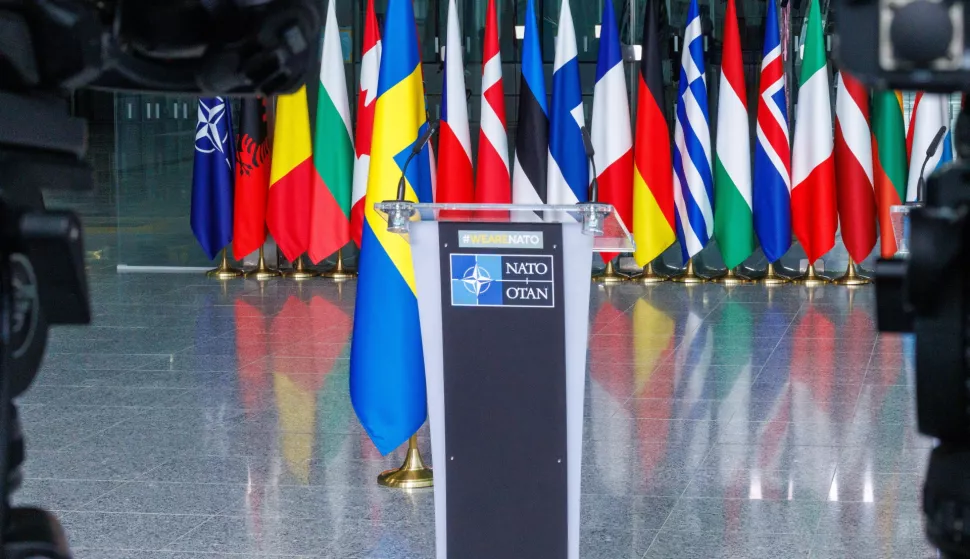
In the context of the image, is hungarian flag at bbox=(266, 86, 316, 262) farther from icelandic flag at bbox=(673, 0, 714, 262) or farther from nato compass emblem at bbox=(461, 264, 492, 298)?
nato compass emblem at bbox=(461, 264, 492, 298)

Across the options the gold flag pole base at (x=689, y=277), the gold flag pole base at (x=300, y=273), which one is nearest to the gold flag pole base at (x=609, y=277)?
the gold flag pole base at (x=689, y=277)

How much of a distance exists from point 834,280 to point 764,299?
0.96 metres

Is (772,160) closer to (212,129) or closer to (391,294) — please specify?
(212,129)

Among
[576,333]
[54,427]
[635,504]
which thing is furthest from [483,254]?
[54,427]

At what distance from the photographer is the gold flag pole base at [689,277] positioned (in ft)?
31.3

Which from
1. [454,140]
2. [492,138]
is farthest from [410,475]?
[492,138]

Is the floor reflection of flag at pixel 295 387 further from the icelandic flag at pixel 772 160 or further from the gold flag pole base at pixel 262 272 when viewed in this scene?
the icelandic flag at pixel 772 160

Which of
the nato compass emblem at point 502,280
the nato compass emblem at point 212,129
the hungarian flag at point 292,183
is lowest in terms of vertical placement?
the nato compass emblem at point 502,280

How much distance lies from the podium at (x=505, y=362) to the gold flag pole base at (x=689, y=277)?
6.63 meters

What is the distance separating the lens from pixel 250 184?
382 inches

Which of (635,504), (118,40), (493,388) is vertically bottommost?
(635,504)

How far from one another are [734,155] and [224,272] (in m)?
4.08

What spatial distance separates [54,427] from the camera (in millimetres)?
5250

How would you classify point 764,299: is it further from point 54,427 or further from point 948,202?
point 948,202
